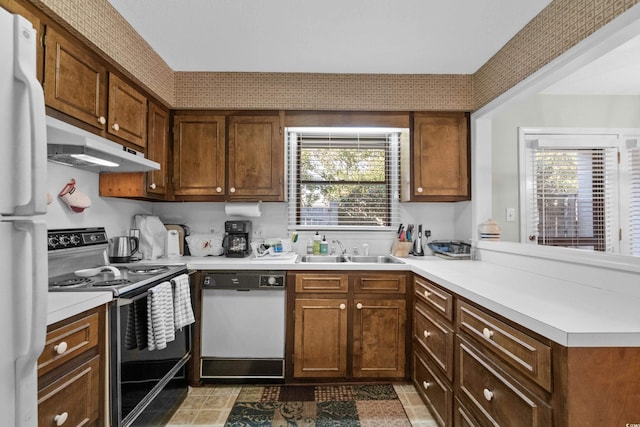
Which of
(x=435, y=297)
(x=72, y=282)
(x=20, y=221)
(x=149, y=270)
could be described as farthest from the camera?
(x=149, y=270)

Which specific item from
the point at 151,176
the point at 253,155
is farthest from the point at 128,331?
the point at 253,155

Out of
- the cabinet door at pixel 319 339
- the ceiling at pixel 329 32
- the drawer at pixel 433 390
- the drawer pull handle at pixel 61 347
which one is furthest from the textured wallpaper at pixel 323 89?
the drawer at pixel 433 390

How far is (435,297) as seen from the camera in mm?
1983

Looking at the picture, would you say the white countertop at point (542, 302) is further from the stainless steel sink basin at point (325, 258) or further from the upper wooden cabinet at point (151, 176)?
the upper wooden cabinet at point (151, 176)

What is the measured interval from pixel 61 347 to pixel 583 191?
12.3ft

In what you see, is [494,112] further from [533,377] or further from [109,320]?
[109,320]

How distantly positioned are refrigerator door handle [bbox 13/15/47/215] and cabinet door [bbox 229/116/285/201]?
75.1 inches

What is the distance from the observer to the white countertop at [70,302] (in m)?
1.19

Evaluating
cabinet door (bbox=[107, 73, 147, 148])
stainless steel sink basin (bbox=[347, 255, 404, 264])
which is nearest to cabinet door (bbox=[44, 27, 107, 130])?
cabinet door (bbox=[107, 73, 147, 148])

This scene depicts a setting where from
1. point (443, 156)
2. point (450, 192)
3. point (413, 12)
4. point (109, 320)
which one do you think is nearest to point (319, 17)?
point (413, 12)

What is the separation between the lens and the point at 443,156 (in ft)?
9.12

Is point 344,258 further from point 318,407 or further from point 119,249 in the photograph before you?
point 119,249

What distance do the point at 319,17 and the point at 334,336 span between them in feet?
6.99

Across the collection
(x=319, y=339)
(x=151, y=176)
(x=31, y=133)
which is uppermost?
(x=151, y=176)
